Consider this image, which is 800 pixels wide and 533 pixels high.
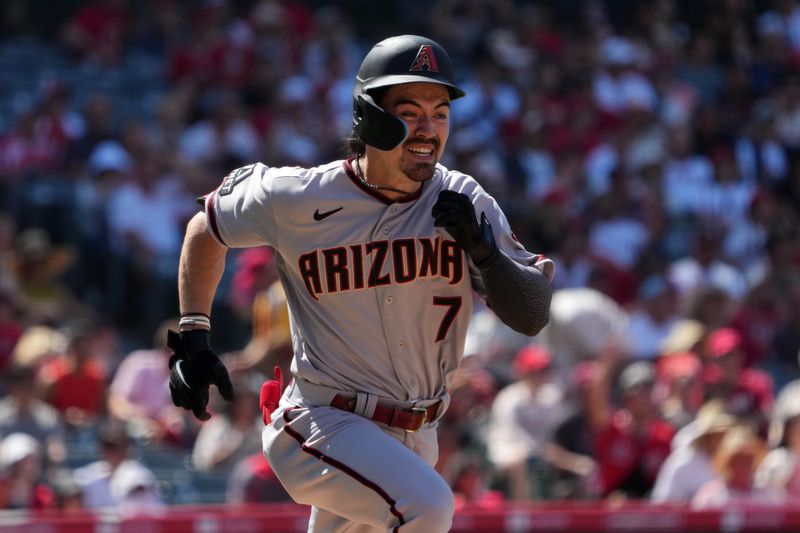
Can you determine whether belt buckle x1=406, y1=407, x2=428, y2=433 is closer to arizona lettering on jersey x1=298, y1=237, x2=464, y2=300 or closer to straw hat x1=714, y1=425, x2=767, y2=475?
arizona lettering on jersey x1=298, y1=237, x2=464, y2=300

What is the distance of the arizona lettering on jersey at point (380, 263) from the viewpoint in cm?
428

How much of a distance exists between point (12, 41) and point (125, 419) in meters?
6.43

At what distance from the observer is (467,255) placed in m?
4.30

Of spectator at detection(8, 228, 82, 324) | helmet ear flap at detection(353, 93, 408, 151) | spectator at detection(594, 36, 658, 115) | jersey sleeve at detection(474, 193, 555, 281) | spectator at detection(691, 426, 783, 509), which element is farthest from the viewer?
spectator at detection(594, 36, 658, 115)

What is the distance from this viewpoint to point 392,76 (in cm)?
419

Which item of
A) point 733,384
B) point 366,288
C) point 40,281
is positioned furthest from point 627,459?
point 366,288

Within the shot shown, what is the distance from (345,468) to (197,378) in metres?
0.51

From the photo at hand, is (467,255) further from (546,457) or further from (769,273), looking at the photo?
(769,273)

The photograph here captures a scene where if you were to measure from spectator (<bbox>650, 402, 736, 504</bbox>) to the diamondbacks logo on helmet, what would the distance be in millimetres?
4554

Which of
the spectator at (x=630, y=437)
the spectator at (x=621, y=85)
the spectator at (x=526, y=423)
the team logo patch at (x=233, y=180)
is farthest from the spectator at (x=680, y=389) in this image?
the team logo patch at (x=233, y=180)

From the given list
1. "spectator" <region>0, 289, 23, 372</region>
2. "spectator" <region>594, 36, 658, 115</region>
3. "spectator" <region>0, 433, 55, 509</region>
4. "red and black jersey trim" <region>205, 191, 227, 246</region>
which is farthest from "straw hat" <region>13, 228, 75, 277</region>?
"spectator" <region>594, 36, 658, 115</region>

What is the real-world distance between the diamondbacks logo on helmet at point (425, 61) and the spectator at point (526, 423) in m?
4.81

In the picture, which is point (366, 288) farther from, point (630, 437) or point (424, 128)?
point (630, 437)

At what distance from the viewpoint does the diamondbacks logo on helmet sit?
13.8 ft
